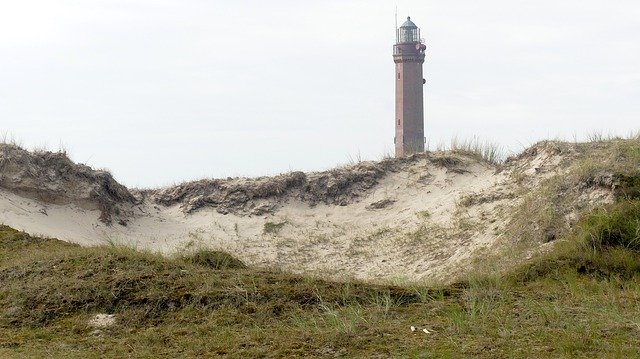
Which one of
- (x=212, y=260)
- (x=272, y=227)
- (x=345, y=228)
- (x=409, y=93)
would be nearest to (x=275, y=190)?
(x=272, y=227)

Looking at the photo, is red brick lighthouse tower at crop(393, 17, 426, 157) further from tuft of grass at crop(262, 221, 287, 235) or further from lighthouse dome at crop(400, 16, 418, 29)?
tuft of grass at crop(262, 221, 287, 235)

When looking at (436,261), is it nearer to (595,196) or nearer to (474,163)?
(595,196)

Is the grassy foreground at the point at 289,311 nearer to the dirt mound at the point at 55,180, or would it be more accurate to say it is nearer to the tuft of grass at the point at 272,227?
the dirt mound at the point at 55,180

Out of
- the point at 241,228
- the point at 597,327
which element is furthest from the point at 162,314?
the point at 241,228

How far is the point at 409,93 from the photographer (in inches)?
2141

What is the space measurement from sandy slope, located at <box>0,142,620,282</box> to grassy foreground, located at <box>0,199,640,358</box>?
4.32 meters

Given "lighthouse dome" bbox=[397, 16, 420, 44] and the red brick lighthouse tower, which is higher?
"lighthouse dome" bbox=[397, 16, 420, 44]

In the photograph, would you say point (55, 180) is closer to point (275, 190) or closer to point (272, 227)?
point (272, 227)

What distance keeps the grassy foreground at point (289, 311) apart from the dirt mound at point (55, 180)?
6.66m

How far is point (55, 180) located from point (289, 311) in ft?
34.9

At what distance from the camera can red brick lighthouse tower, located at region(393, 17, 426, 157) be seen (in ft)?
178

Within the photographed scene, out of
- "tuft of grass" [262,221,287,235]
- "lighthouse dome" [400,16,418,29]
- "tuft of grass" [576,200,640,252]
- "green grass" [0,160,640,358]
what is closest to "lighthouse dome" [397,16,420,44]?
"lighthouse dome" [400,16,418,29]

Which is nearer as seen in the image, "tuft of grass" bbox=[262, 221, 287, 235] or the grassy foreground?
the grassy foreground

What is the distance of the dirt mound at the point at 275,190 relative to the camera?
1941cm
